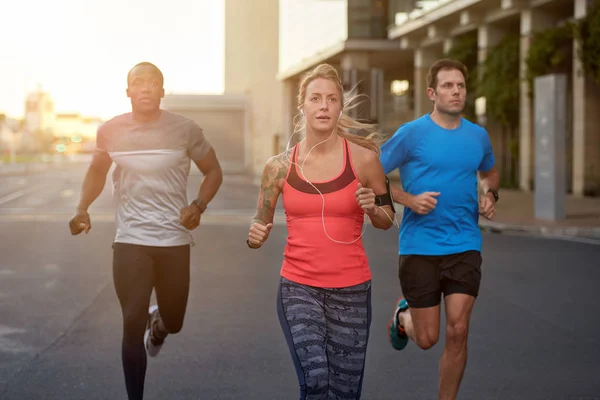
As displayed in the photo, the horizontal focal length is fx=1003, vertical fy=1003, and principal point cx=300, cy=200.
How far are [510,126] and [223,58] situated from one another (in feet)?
228

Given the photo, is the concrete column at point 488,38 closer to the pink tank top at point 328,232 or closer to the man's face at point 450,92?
the man's face at point 450,92

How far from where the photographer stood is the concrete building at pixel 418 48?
27.8 m

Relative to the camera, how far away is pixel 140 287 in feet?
17.1

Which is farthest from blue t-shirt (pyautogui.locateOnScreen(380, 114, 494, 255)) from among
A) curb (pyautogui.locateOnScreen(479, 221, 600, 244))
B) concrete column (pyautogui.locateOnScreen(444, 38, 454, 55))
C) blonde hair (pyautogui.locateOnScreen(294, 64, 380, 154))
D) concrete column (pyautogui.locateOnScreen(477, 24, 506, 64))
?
concrete column (pyautogui.locateOnScreen(444, 38, 454, 55))

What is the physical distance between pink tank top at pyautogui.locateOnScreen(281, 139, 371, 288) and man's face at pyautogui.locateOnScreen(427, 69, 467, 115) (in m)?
1.22

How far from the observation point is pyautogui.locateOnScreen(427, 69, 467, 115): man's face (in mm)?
5230

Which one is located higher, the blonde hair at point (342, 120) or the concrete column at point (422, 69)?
the concrete column at point (422, 69)

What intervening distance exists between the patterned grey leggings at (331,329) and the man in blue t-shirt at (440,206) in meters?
0.99

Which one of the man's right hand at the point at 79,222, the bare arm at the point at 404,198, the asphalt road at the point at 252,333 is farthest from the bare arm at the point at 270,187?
the asphalt road at the point at 252,333

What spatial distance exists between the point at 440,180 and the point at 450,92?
18.5 inches

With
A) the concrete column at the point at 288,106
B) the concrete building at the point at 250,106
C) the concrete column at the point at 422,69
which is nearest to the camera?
the concrete column at the point at 422,69

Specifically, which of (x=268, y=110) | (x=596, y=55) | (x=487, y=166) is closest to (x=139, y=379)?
(x=487, y=166)

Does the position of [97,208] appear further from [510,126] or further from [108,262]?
[510,126]

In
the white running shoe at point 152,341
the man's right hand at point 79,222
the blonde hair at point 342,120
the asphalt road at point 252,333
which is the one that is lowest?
the asphalt road at point 252,333
